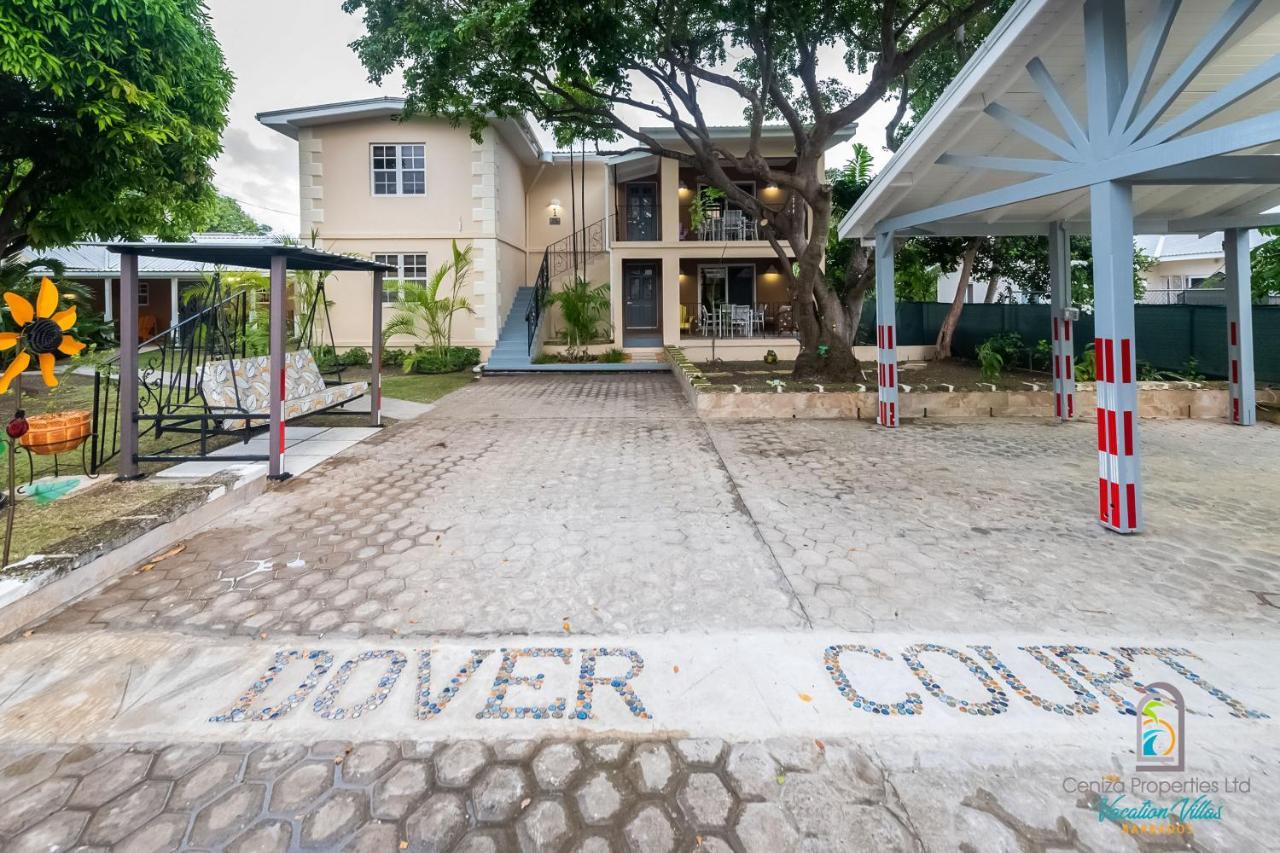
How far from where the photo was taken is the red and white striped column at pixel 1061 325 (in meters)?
8.66

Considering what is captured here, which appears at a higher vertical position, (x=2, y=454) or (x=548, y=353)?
(x=548, y=353)

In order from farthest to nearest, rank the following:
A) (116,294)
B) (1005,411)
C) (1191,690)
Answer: (116,294), (1005,411), (1191,690)

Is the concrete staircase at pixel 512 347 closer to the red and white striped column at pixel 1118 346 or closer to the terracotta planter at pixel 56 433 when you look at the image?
the terracotta planter at pixel 56 433

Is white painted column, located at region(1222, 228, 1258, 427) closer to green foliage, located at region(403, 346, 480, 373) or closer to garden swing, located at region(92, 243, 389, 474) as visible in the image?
garden swing, located at region(92, 243, 389, 474)

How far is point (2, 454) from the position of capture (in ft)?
18.9

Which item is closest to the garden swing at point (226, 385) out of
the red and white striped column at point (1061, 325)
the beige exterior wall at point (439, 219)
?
the beige exterior wall at point (439, 219)

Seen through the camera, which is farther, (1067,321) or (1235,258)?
(1067,321)

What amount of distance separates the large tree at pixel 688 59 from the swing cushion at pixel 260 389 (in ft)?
16.6

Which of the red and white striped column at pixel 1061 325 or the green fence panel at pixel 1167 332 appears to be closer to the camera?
the red and white striped column at pixel 1061 325

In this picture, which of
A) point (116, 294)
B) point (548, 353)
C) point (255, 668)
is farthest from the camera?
point (116, 294)

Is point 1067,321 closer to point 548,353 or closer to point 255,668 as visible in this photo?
point 255,668

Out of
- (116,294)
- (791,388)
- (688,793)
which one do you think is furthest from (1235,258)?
(116,294)

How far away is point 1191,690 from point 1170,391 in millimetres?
8825

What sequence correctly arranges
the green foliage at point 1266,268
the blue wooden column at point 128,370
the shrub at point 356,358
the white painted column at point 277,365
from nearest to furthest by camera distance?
the blue wooden column at point 128,370 < the white painted column at point 277,365 < the green foliage at point 1266,268 < the shrub at point 356,358
